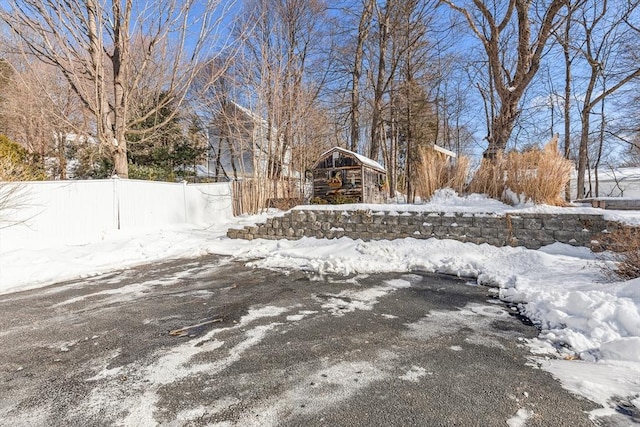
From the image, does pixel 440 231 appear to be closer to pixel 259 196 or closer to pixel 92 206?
pixel 259 196

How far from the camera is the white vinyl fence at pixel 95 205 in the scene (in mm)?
6469

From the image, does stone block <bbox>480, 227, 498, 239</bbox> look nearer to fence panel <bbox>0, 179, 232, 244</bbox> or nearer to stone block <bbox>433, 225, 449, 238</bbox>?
stone block <bbox>433, 225, 449, 238</bbox>

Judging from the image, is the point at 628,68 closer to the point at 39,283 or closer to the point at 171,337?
the point at 171,337

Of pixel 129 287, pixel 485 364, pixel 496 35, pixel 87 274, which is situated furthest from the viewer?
pixel 496 35

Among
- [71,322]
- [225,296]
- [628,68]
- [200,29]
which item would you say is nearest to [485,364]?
[225,296]

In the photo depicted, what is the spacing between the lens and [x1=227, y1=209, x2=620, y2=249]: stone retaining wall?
17.4ft

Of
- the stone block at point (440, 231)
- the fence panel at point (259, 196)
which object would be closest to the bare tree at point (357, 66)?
the fence panel at point (259, 196)

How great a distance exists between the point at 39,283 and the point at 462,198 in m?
8.28

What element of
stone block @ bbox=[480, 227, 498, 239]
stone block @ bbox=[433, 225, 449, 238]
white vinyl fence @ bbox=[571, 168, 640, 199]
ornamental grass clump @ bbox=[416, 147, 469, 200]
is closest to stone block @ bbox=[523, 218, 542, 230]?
stone block @ bbox=[480, 227, 498, 239]

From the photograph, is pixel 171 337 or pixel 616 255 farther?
pixel 616 255

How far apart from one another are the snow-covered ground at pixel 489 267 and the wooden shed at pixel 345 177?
4.77 m

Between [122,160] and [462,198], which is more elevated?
[122,160]

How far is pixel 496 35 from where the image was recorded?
8.66 metres

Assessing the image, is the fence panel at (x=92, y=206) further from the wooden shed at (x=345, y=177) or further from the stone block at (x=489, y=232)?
the stone block at (x=489, y=232)
